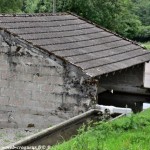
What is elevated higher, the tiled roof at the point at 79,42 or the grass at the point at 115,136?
the tiled roof at the point at 79,42

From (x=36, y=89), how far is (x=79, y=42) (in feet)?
6.75

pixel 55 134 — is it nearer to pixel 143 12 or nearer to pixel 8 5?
pixel 8 5

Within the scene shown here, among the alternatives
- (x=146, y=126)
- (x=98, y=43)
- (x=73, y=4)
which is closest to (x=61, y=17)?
(x=98, y=43)

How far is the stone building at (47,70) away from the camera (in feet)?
37.2

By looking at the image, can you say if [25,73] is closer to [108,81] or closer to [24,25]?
[24,25]

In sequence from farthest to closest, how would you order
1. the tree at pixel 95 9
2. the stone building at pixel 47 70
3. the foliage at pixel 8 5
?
the tree at pixel 95 9
the foliage at pixel 8 5
the stone building at pixel 47 70

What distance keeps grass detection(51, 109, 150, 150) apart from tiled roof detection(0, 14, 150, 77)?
2852 mm

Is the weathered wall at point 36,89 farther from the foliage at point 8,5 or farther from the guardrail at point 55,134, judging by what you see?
the foliage at point 8,5

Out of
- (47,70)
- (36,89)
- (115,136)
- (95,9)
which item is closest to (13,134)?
(36,89)

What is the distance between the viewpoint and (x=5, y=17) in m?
12.9

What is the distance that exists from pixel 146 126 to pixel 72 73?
11.3 feet

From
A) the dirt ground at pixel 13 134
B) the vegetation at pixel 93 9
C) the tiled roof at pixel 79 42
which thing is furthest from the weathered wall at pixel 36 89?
the vegetation at pixel 93 9

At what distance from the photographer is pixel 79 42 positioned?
13.2m

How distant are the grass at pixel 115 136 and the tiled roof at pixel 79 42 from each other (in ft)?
9.36
